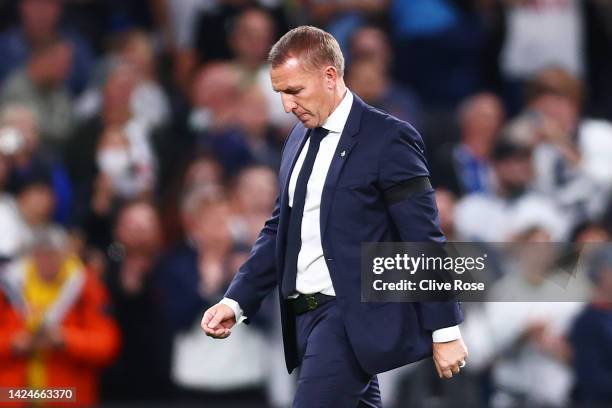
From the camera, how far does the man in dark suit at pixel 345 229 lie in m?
4.98

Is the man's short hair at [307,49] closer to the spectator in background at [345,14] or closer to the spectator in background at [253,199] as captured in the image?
the spectator in background at [253,199]

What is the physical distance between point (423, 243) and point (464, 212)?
14.1 ft

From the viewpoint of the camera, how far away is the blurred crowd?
8.27 metres

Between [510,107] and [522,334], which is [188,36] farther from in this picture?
[522,334]

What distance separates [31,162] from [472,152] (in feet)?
9.84

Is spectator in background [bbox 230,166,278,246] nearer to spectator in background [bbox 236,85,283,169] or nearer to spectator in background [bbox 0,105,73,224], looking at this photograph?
spectator in background [bbox 236,85,283,169]

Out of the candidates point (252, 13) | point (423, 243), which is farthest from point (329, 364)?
point (252, 13)

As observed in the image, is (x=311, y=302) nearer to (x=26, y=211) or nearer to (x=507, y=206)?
(x=26, y=211)

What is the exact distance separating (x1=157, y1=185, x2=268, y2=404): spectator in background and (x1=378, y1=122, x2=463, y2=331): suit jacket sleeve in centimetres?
333

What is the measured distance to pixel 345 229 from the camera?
5.04 meters

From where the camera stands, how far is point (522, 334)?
839cm

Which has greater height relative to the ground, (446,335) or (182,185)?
(182,185)

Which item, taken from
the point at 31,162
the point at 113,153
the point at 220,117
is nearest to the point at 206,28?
the point at 220,117

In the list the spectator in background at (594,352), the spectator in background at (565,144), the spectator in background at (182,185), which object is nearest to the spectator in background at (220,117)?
the spectator in background at (182,185)
